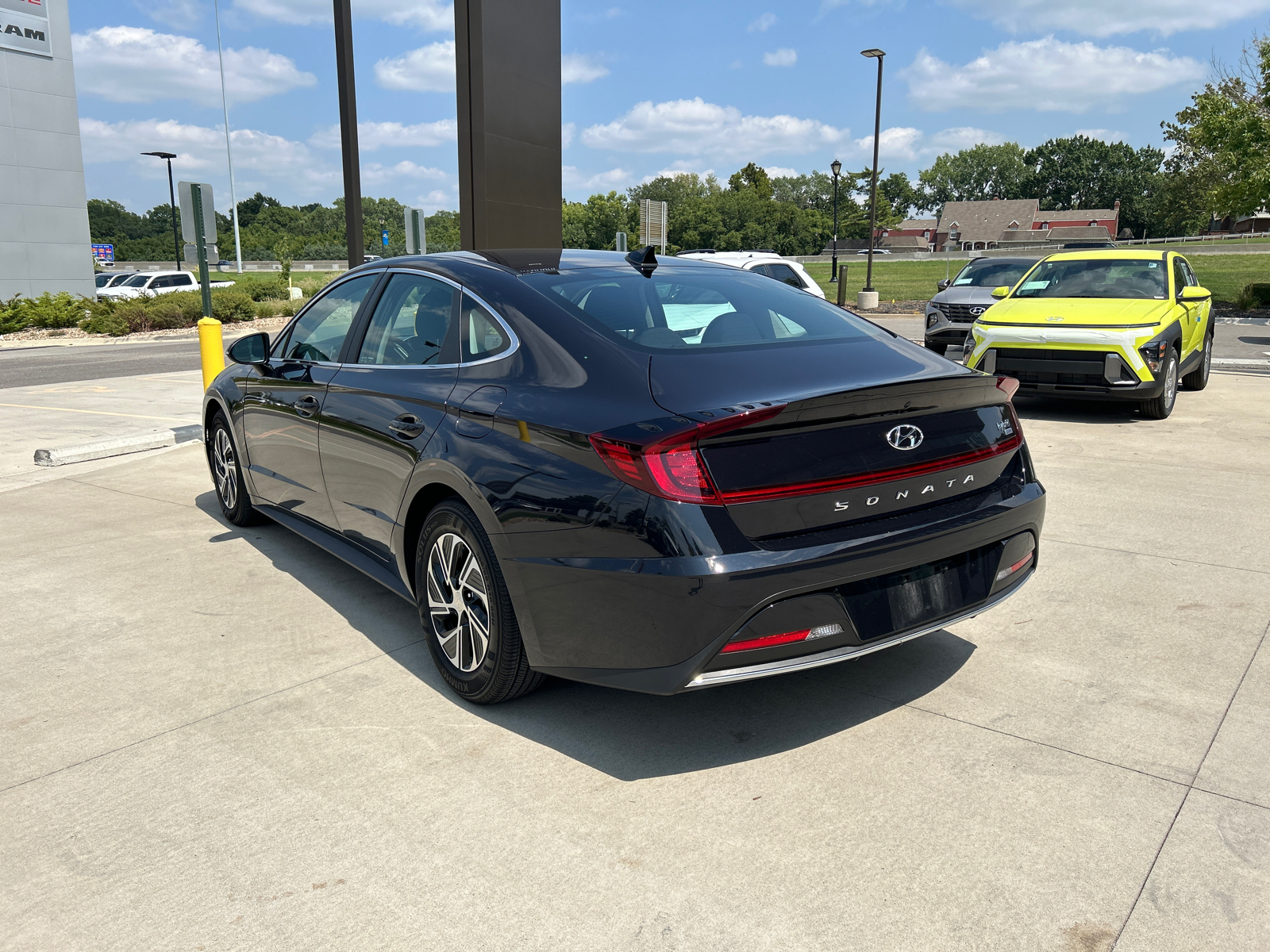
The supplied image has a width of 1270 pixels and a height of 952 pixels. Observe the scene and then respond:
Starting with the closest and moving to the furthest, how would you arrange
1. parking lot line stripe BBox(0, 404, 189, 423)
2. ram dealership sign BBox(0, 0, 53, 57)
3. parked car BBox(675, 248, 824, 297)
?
parking lot line stripe BBox(0, 404, 189, 423), parked car BBox(675, 248, 824, 297), ram dealership sign BBox(0, 0, 53, 57)

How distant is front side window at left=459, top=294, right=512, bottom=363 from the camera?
11.3 feet

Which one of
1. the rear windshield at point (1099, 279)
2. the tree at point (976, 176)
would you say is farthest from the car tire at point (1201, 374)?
the tree at point (976, 176)

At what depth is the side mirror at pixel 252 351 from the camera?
5.08 meters

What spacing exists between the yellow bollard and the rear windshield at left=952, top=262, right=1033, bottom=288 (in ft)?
36.6

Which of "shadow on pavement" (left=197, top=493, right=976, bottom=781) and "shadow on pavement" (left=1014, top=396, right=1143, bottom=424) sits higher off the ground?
"shadow on pavement" (left=1014, top=396, right=1143, bottom=424)

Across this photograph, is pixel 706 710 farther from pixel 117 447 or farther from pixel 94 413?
pixel 94 413

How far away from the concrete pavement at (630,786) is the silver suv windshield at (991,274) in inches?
458

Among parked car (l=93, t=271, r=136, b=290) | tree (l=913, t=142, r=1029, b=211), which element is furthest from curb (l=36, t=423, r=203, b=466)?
tree (l=913, t=142, r=1029, b=211)

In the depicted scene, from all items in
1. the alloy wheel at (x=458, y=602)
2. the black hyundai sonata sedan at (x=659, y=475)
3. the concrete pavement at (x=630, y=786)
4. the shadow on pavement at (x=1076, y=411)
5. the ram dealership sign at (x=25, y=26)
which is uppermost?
the ram dealership sign at (x=25, y=26)

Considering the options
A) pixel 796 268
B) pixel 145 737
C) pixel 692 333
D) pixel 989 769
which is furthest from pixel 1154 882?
pixel 796 268

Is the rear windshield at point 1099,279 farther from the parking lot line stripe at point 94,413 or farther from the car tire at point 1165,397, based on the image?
the parking lot line stripe at point 94,413

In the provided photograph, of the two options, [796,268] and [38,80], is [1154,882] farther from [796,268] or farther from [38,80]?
[38,80]

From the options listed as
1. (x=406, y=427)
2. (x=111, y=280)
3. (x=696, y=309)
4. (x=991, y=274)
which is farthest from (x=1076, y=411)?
(x=111, y=280)

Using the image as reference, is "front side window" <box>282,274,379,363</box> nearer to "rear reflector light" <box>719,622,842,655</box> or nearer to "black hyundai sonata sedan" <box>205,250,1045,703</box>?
"black hyundai sonata sedan" <box>205,250,1045,703</box>
